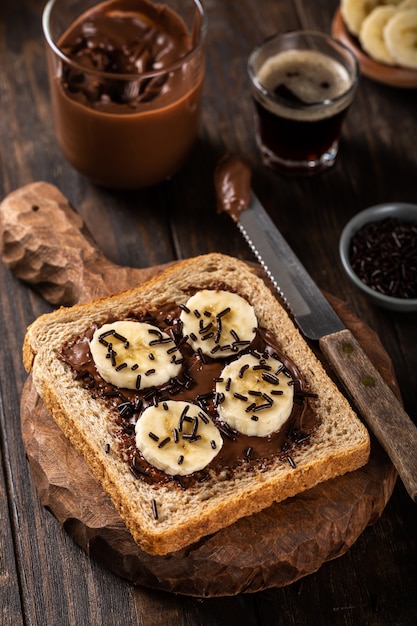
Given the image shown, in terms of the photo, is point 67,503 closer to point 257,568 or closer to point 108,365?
point 108,365

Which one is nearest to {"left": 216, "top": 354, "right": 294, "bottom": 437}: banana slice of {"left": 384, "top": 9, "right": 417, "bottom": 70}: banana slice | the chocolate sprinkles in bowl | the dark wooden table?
the dark wooden table

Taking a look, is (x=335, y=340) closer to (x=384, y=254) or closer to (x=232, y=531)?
(x=384, y=254)

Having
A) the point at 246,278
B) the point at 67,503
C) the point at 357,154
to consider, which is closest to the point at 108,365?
the point at 67,503

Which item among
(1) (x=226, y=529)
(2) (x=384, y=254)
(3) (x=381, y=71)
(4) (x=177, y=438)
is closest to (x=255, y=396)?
(4) (x=177, y=438)

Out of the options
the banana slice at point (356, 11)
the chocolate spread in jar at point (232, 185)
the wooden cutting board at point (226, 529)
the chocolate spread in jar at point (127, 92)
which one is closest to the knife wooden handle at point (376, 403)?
the wooden cutting board at point (226, 529)

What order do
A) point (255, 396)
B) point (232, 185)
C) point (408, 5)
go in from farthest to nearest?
point (408, 5)
point (232, 185)
point (255, 396)

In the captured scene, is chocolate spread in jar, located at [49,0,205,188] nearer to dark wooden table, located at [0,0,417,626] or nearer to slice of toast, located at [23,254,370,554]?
dark wooden table, located at [0,0,417,626]
